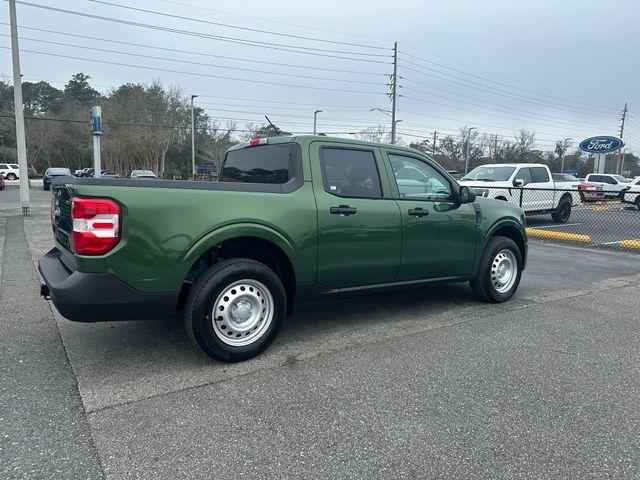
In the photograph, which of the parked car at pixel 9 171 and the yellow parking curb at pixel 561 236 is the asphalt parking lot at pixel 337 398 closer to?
the yellow parking curb at pixel 561 236

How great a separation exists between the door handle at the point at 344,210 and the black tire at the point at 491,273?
6.56 ft

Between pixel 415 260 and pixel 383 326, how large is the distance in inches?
28.9

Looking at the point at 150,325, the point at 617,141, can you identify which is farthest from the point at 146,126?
the point at 150,325

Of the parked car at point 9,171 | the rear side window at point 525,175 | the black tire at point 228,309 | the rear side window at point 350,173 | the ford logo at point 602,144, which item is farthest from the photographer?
the parked car at point 9,171

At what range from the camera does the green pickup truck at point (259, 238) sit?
10.2ft

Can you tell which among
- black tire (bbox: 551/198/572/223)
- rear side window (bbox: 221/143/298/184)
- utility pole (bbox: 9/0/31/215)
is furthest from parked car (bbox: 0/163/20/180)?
rear side window (bbox: 221/143/298/184)

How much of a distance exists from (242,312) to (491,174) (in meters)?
12.6

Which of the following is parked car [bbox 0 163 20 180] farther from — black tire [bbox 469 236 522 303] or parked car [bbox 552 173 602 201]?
black tire [bbox 469 236 522 303]

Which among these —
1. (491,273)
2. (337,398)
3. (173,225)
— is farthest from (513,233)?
(173,225)

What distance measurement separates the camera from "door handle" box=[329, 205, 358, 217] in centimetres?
398

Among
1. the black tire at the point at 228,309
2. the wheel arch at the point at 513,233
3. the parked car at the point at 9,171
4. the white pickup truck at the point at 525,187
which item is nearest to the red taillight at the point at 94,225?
the black tire at the point at 228,309

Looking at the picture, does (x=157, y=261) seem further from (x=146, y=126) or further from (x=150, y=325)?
(x=146, y=126)

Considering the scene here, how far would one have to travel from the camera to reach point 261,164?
4.39 m

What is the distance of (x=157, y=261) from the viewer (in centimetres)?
323
